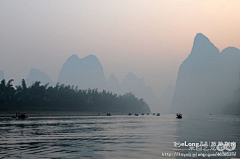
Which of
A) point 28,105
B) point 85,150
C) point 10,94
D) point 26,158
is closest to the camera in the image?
point 26,158

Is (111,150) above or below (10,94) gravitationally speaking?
below

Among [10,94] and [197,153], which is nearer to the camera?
[197,153]

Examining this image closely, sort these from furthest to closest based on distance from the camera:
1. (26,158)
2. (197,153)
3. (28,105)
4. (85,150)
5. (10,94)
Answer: (28,105)
(10,94)
(85,150)
(197,153)
(26,158)

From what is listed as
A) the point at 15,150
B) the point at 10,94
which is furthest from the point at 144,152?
the point at 10,94

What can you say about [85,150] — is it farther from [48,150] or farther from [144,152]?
[144,152]

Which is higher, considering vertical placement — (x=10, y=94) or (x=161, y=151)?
(x=10, y=94)

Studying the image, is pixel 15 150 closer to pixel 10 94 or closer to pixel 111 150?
pixel 111 150

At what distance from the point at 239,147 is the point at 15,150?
2262 centimetres

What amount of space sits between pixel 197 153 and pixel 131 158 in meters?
6.58

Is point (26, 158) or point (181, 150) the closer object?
point (26, 158)

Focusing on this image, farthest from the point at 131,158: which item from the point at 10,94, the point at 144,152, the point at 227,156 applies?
the point at 10,94

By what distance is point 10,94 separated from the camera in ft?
566

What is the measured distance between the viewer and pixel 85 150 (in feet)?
99.0

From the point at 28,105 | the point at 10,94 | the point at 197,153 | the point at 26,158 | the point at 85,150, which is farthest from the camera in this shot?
the point at 28,105
